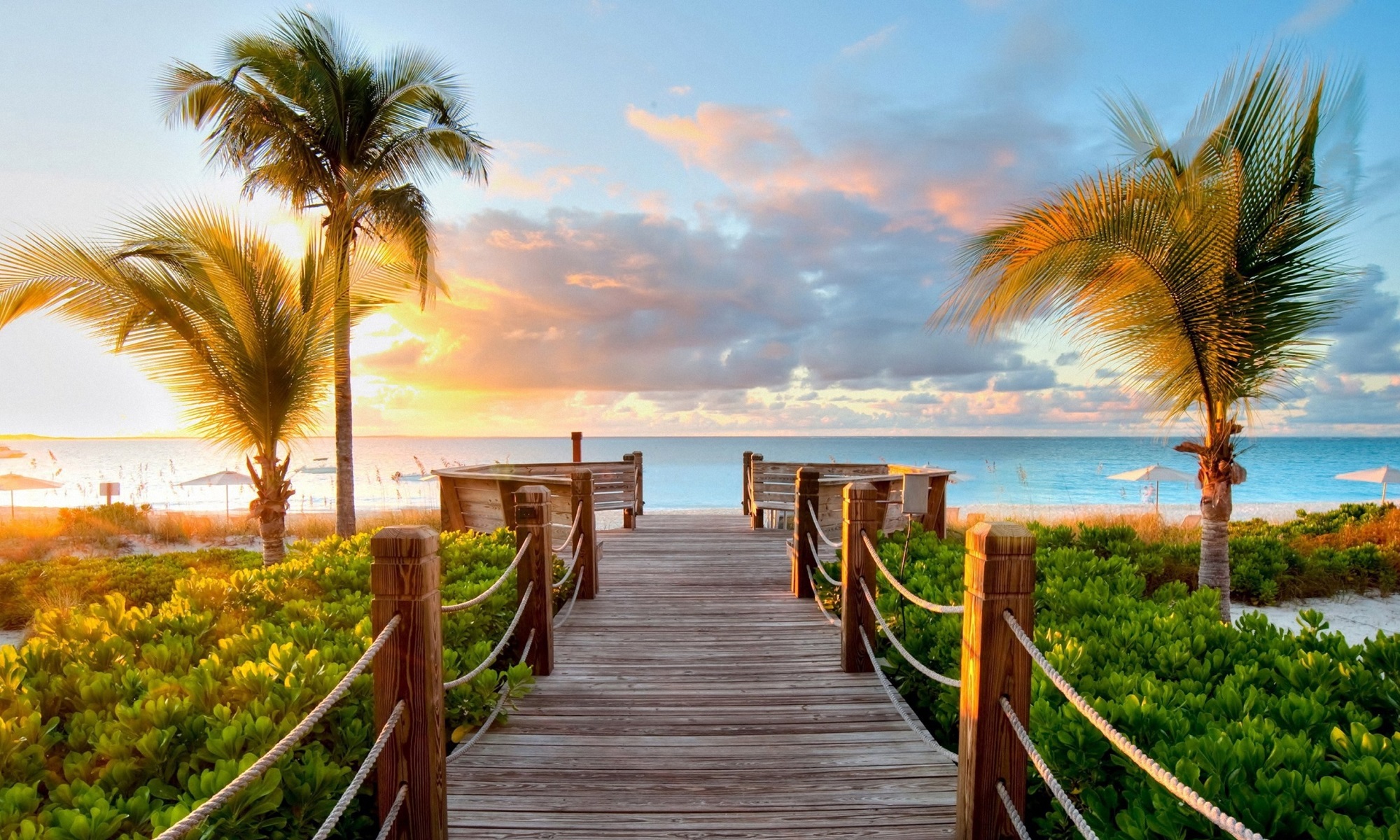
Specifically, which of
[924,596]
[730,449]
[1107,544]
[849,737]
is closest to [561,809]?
[849,737]

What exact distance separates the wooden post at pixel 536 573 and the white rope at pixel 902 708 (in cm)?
233

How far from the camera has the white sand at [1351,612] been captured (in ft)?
27.9

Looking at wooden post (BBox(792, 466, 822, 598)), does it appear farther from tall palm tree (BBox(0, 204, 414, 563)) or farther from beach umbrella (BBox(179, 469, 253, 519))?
beach umbrella (BBox(179, 469, 253, 519))

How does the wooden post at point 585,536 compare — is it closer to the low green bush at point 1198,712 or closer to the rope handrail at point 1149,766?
the low green bush at point 1198,712

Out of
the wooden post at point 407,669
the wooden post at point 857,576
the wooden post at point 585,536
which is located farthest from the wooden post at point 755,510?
the wooden post at point 407,669

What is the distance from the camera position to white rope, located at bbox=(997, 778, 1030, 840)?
236 centimetres

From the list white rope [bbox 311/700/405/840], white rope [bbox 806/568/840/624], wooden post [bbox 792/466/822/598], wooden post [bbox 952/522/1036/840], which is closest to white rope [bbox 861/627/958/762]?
wooden post [bbox 952/522/1036/840]

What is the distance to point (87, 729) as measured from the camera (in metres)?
2.48

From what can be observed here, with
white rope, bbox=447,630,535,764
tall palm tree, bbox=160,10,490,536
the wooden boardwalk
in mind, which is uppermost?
tall palm tree, bbox=160,10,490,536

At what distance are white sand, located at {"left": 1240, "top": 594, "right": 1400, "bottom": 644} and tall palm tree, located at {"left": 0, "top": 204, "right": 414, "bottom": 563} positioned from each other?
1263 cm

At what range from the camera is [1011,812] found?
2.41 m

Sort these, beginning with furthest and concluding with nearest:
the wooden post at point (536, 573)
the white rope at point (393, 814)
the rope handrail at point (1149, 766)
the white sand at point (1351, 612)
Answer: the white sand at point (1351, 612) < the wooden post at point (536, 573) < the white rope at point (393, 814) < the rope handrail at point (1149, 766)

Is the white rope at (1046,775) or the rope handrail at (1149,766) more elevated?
the rope handrail at (1149,766)

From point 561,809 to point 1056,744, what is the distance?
85.8 inches
